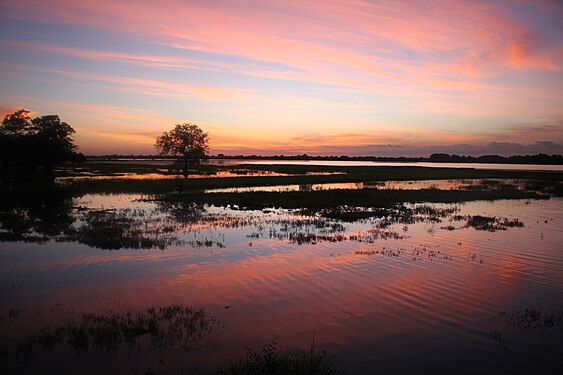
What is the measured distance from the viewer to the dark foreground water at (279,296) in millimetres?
8391

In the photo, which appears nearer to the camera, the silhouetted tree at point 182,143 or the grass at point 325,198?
the grass at point 325,198

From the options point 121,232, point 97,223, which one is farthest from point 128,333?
point 97,223

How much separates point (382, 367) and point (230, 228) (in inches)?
664

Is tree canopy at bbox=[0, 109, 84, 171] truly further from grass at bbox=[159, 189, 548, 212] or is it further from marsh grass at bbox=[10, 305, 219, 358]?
marsh grass at bbox=[10, 305, 219, 358]

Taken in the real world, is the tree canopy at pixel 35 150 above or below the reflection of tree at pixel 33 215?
above

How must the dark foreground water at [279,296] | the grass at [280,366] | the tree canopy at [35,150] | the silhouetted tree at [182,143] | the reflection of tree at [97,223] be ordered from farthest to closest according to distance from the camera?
1. the silhouetted tree at [182,143]
2. the tree canopy at [35,150]
3. the reflection of tree at [97,223]
4. the dark foreground water at [279,296]
5. the grass at [280,366]

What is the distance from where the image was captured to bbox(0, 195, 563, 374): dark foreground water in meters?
8.39

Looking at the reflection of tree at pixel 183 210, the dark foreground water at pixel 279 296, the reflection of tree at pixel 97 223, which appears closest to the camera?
the dark foreground water at pixel 279 296

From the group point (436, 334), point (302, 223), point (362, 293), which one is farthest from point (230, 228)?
point (436, 334)

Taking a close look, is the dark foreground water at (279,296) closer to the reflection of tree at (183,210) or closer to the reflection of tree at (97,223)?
the reflection of tree at (97,223)

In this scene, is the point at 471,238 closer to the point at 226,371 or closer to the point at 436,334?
the point at 436,334

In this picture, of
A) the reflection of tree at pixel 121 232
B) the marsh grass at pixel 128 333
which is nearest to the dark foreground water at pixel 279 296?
the marsh grass at pixel 128 333

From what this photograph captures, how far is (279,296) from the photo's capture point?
39.6ft

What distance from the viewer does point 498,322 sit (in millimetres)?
10344
